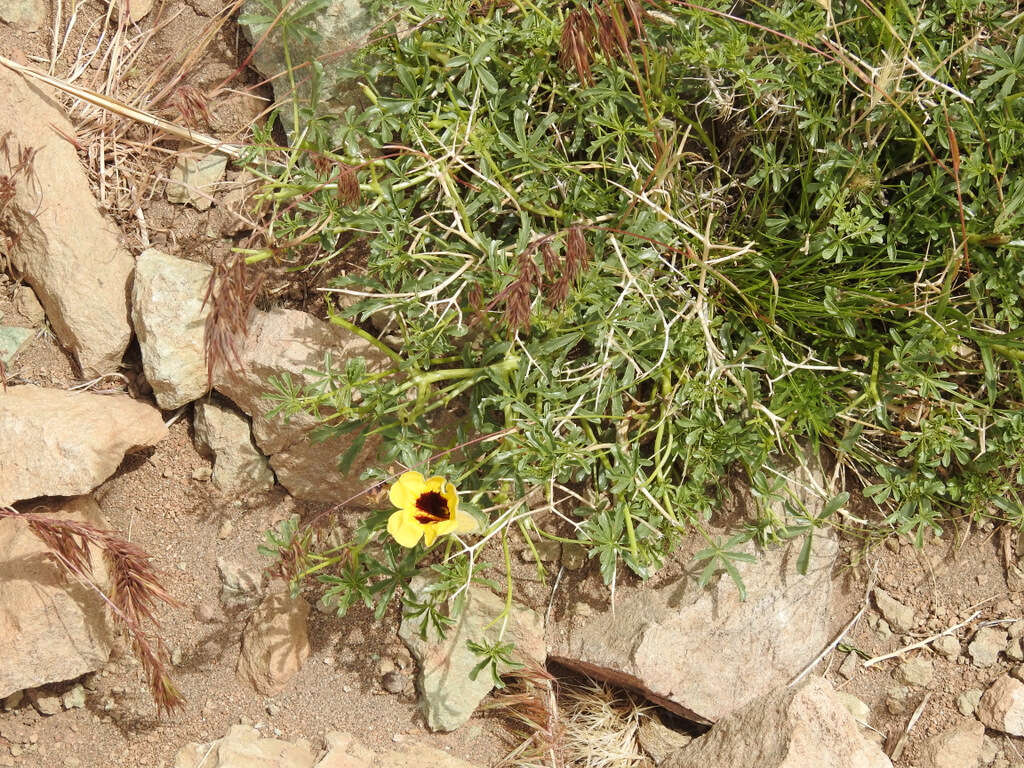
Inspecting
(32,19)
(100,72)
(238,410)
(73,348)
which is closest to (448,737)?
(238,410)

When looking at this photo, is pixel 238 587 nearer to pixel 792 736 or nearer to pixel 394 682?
pixel 394 682

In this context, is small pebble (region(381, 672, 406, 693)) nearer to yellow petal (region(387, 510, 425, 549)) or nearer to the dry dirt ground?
the dry dirt ground

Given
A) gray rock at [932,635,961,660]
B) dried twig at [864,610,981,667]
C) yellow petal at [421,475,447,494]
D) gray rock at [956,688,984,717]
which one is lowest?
gray rock at [956,688,984,717]

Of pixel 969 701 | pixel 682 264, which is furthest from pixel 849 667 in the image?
pixel 682 264

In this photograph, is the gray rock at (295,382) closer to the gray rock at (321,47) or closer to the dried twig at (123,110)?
the dried twig at (123,110)

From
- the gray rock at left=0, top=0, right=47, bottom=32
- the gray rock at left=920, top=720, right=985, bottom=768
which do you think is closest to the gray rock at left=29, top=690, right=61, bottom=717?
the gray rock at left=0, top=0, right=47, bottom=32

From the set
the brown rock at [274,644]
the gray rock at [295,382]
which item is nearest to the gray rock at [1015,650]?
the gray rock at [295,382]
